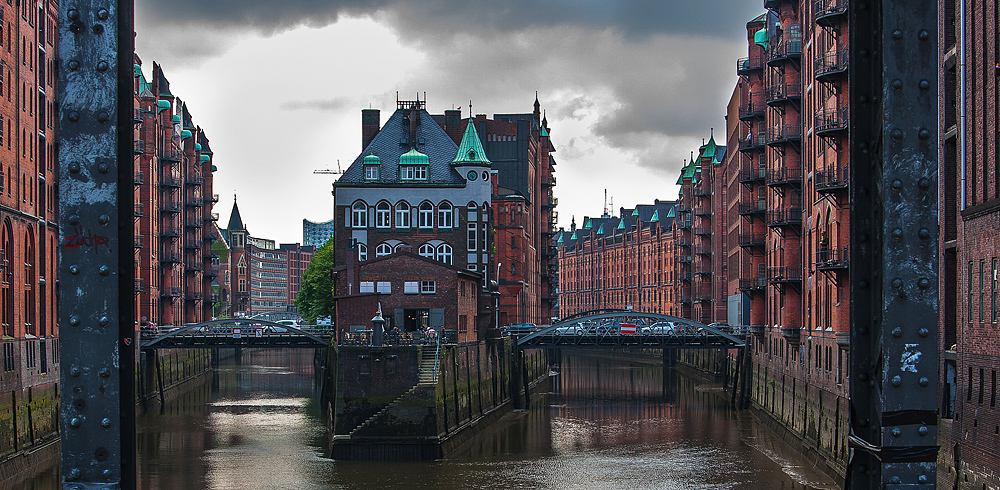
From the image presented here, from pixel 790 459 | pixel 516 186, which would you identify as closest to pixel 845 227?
pixel 790 459

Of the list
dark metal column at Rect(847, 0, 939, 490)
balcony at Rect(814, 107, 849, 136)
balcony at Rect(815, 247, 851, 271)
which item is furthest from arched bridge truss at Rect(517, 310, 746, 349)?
dark metal column at Rect(847, 0, 939, 490)

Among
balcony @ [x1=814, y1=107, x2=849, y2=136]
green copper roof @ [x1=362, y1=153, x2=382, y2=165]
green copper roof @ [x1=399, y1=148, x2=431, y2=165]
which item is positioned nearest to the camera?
balcony @ [x1=814, y1=107, x2=849, y2=136]

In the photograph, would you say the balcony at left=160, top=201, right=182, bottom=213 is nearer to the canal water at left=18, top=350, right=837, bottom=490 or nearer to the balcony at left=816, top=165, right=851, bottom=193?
the canal water at left=18, top=350, right=837, bottom=490

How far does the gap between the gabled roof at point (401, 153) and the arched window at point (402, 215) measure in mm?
1315

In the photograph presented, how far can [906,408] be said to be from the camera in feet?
16.4

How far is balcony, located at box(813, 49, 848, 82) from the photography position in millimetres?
39375

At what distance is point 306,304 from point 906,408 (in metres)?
99.1

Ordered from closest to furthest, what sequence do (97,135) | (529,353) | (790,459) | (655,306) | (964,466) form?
(97,135)
(964,466)
(790,459)
(529,353)
(655,306)

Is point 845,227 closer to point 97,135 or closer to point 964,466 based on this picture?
point 964,466

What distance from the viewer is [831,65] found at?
4022 cm

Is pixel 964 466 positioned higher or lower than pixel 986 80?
lower

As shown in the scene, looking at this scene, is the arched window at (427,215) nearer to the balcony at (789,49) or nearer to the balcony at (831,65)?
the balcony at (789,49)

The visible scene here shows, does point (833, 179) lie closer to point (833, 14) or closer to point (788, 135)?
point (833, 14)

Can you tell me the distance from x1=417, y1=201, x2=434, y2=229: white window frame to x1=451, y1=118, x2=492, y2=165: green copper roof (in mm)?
3110
